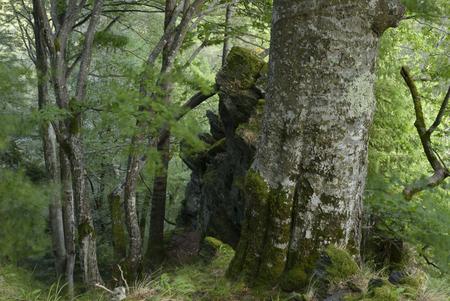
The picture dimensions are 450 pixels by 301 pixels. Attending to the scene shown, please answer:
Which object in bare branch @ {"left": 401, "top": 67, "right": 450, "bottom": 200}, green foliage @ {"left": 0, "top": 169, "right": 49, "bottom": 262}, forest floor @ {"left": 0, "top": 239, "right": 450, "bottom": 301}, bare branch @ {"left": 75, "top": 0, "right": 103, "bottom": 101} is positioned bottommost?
green foliage @ {"left": 0, "top": 169, "right": 49, "bottom": 262}

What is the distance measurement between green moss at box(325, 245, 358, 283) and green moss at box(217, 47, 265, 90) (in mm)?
4573

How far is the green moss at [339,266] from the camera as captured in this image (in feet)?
10.7

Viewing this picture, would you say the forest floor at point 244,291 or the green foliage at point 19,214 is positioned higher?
the forest floor at point 244,291

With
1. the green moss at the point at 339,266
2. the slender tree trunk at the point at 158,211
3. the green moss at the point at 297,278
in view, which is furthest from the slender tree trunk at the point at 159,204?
the green moss at the point at 339,266

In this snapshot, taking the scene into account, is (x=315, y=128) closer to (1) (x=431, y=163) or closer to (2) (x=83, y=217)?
(1) (x=431, y=163)

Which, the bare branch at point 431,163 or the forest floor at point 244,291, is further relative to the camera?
the bare branch at point 431,163

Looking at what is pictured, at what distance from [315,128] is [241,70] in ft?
14.1

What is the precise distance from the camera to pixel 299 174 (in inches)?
139

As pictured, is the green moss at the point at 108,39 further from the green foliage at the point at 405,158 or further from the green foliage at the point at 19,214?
the green foliage at the point at 405,158

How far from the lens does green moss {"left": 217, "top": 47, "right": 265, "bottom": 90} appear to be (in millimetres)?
7445

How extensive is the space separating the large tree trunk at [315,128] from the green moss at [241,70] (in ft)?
12.5

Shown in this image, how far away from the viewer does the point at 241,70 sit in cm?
752

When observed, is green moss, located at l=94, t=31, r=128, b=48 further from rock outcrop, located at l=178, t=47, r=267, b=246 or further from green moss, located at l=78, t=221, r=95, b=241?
green moss, located at l=78, t=221, r=95, b=241

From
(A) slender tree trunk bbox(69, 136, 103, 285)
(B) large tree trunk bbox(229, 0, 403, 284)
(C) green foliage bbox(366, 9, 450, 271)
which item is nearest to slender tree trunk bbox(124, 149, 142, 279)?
(A) slender tree trunk bbox(69, 136, 103, 285)
